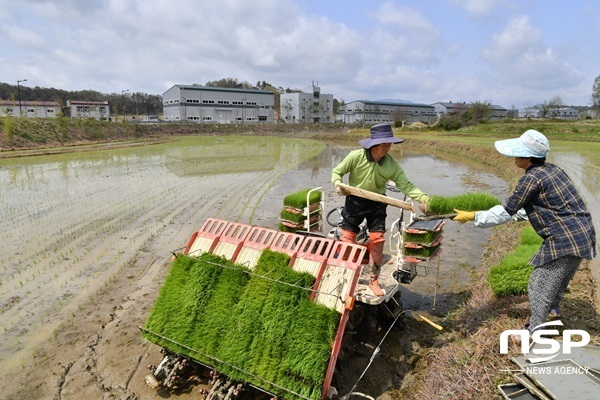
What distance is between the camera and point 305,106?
85188 millimetres

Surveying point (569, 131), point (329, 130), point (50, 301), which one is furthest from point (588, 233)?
point (329, 130)

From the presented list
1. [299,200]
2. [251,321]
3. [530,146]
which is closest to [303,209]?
[299,200]

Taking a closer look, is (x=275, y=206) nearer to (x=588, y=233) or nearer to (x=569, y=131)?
(x=588, y=233)

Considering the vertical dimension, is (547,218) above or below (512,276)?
above

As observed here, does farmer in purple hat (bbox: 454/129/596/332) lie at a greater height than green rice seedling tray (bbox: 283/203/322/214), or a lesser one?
greater

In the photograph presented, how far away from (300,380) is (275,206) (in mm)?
8747

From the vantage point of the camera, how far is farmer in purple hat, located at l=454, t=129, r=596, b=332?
3137 millimetres

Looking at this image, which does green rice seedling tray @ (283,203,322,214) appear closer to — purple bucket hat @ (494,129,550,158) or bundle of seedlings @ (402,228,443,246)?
bundle of seedlings @ (402,228,443,246)

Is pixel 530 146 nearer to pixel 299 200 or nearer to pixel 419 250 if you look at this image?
pixel 419 250

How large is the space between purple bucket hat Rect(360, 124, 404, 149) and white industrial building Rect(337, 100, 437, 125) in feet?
276

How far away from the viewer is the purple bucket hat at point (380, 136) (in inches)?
164

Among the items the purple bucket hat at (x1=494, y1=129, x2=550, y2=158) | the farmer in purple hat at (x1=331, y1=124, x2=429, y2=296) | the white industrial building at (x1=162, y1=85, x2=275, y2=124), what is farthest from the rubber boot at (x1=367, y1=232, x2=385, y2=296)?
the white industrial building at (x1=162, y1=85, x2=275, y2=124)

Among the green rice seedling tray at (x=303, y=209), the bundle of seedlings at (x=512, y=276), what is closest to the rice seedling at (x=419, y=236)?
the bundle of seedlings at (x=512, y=276)

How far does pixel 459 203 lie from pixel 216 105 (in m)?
69.3
